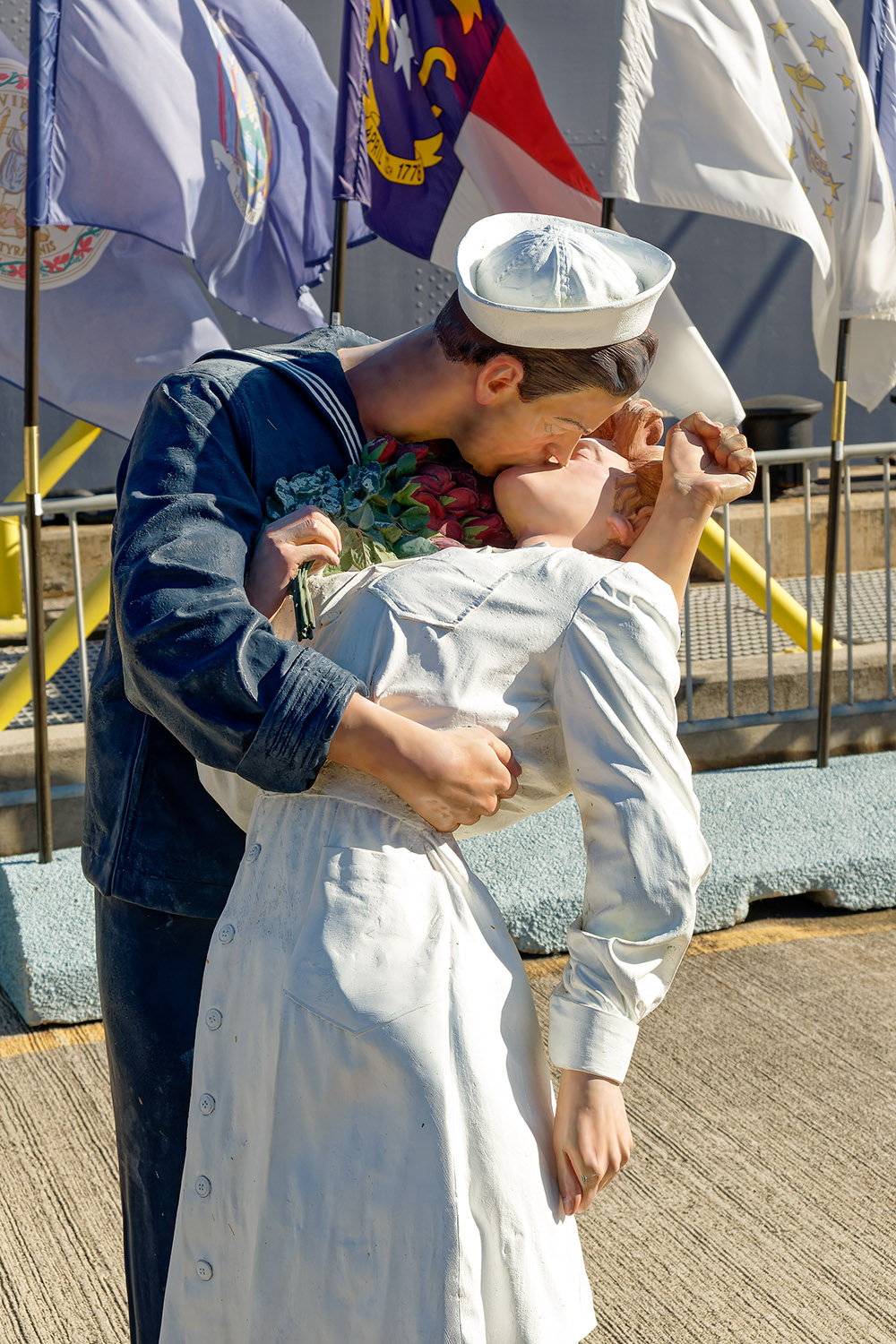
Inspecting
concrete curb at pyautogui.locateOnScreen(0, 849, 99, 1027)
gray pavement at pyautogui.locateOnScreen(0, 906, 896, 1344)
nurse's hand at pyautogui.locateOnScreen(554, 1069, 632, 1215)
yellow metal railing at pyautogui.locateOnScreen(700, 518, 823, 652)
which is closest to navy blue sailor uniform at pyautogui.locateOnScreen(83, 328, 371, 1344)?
nurse's hand at pyautogui.locateOnScreen(554, 1069, 632, 1215)

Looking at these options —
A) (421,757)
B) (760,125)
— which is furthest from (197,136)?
(421,757)

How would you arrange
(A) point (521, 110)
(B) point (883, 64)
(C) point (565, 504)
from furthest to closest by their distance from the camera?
(B) point (883, 64) < (A) point (521, 110) < (C) point (565, 504)

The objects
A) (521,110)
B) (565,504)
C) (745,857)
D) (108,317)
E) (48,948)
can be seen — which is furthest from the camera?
(108,317)

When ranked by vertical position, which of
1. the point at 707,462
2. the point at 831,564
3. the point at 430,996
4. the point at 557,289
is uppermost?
the point at 557,289

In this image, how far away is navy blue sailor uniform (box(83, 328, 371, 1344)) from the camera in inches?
58.9

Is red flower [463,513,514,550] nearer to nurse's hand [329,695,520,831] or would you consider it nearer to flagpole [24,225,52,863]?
nurse's hand [329,695,520,831]

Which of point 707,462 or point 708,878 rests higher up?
point 707,462

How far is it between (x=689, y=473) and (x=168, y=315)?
3.83 meters

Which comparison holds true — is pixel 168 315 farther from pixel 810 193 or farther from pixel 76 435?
pixel 810 193

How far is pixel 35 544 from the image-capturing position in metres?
4.60

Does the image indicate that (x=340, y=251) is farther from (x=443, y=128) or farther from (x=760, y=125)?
(x=760, y=125)

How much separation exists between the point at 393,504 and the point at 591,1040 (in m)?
0.72

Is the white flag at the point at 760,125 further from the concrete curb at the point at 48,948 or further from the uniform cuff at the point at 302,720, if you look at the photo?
the uniform cuff at the point at 302,720

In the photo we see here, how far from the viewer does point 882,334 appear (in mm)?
5695
